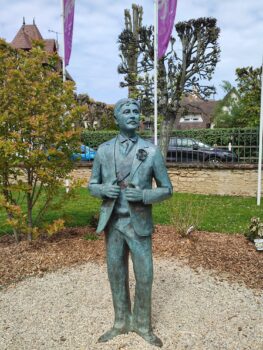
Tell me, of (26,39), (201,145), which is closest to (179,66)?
(201,145)

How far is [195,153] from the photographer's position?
44.0 feet

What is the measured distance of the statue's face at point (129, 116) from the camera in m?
2.99

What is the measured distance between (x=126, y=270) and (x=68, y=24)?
9810mm

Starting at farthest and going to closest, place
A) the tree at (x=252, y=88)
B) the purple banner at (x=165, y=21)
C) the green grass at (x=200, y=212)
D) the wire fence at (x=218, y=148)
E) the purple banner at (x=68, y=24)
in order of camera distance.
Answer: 1. the tree at (x=252, y=88)
2. the wire fence at (x=218, y=148)
3. the purple banner at (x=68, y=24)
4. the purple banner at (x=165, y=21)
5. the green grass at (x=200, y=212)

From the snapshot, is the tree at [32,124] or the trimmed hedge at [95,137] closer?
the tree at [32,124]

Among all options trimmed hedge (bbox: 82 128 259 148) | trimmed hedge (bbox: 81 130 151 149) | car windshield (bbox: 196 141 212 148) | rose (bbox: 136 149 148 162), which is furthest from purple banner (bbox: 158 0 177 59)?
rose (bbox: 136 149 148 162)

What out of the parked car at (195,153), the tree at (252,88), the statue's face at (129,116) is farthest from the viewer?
the tree at (252,88)

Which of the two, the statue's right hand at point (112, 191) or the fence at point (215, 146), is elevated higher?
the fence at point (215, 146)

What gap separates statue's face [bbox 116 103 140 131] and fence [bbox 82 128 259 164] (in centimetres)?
1027

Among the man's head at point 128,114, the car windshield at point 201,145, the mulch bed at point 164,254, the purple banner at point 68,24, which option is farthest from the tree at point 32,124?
the car windshield at point 201,145

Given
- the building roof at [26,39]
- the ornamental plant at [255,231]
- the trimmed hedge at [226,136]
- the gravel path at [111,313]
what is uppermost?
the building roof at [26,39]

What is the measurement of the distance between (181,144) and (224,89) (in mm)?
25537

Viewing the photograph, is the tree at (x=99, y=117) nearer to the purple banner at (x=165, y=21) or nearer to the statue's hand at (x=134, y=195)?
the purple banner at (x=165, y=21)

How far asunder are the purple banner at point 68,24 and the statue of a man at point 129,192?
9131 millimetres
